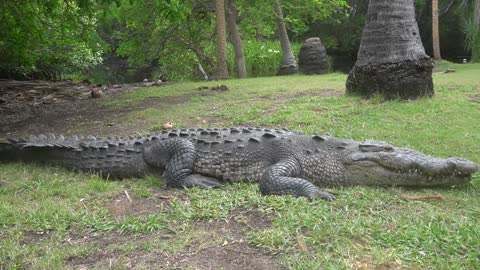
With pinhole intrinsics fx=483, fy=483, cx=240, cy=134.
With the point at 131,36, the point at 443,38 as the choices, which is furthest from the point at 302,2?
the point at 443,38

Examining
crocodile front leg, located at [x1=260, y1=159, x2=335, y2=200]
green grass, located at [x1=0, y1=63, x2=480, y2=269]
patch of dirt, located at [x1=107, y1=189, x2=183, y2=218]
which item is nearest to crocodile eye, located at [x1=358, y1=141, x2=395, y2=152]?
green grass, located at [x1=0, y1=63, x2=480, y2=269]

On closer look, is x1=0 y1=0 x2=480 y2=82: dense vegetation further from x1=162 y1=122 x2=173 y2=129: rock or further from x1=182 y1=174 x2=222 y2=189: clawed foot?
x1=182 y1=174 x2=222 y2=189: clawed foot

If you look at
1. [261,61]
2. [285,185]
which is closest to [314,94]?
[285,185]

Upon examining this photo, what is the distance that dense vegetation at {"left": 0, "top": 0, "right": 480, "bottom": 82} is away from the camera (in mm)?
8836

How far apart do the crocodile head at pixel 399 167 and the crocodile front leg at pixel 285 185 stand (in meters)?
0.54

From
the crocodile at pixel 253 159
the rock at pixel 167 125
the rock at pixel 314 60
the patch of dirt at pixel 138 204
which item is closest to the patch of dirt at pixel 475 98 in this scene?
the crocodile at pixel 253 159

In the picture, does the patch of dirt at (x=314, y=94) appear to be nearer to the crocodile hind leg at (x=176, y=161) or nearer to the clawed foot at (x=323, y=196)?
the crocodile hind leg at (x=176, y=161)

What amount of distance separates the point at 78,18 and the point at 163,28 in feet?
26.4

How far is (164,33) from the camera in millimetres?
16875

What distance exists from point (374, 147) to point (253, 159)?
42.5 inches

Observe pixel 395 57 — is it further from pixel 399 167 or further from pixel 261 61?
pixel 261 61

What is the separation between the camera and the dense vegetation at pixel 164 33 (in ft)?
29.0

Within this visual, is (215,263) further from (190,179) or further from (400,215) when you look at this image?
(190,179)

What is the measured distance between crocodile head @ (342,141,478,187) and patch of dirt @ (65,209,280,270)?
132 cm
